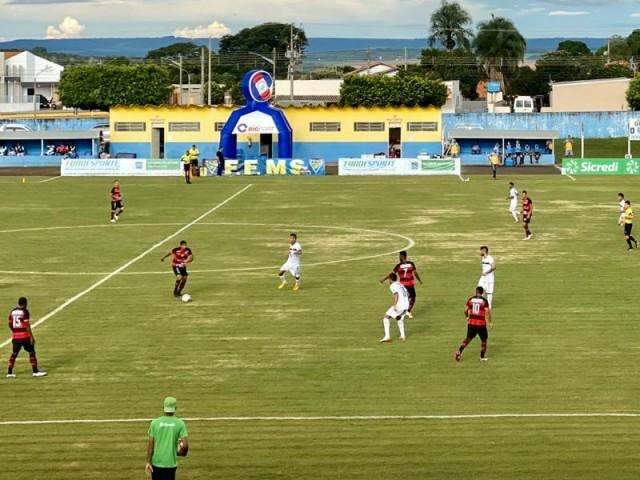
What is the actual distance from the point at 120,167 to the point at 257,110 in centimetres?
1114

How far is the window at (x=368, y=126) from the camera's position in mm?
96750

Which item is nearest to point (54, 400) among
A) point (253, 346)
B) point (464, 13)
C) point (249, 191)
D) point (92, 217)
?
point (253, 346)

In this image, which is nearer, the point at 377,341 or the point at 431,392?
the point at 431,392

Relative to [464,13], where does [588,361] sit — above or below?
below

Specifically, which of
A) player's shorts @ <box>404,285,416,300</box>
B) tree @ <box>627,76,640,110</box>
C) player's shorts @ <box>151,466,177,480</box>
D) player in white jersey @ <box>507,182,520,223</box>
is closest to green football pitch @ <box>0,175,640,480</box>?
player's shorts @ <box>404,285,416,300</box>

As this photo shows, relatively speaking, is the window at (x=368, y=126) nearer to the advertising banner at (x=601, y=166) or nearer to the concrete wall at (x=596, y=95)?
the advertising banner at (x=601, y=166)

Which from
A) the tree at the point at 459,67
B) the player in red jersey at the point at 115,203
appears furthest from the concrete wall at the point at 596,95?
A: the player in red jersey at the point at 115,203

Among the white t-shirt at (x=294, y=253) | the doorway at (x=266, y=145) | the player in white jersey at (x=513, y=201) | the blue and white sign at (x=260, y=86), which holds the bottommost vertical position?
the white t-shirt at (x=294, y=253)

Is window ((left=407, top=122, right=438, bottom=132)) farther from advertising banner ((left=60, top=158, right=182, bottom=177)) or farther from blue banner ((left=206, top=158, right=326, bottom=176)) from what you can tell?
advertising banner ((left=60, top=158, right=182, bottom=177))

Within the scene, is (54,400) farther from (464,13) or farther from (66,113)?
(464,13)

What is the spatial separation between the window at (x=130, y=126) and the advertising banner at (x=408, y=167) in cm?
2016

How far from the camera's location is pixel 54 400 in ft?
78.4

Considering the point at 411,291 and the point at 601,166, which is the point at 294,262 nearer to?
the point at 411,291

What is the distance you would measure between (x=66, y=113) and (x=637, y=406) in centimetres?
14070
